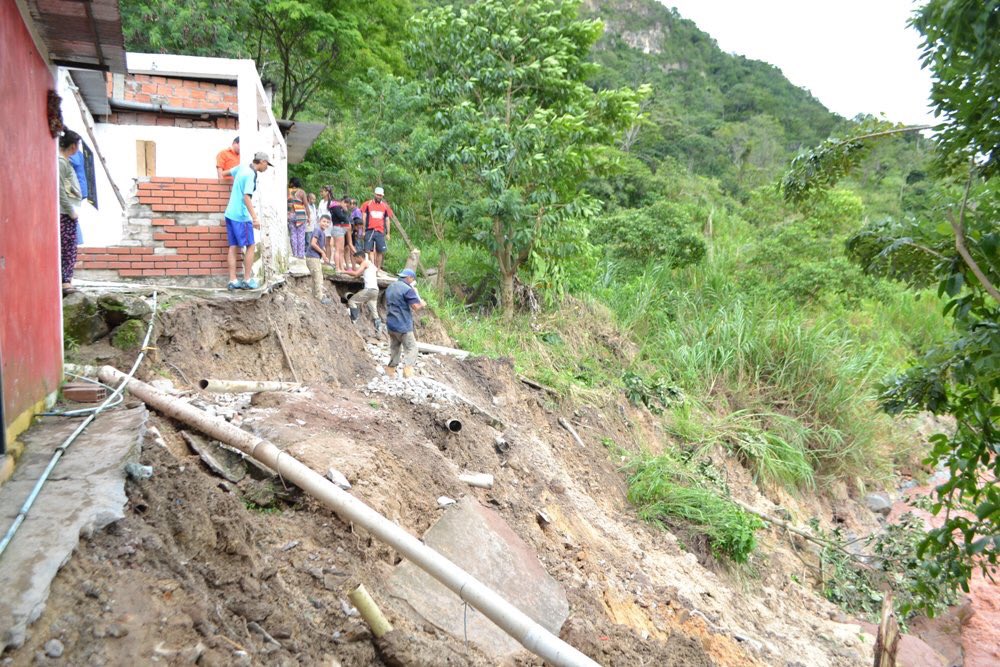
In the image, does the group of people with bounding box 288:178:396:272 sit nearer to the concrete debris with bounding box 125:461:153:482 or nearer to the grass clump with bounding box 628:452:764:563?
the grass clump with bounding box 628:452:764:563

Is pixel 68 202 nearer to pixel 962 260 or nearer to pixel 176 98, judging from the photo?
pixel 176 98

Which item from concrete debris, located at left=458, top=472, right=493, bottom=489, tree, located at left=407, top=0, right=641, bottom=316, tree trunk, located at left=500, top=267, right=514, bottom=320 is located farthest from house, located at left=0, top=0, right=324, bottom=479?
tree trunk, located at left=500, top=267, right=514, bottom=320

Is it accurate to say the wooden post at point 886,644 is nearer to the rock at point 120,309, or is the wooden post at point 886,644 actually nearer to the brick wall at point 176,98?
the rock at point 120,309

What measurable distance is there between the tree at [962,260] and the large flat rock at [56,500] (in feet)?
11.1

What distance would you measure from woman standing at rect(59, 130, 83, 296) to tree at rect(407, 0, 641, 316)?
7.02 metres

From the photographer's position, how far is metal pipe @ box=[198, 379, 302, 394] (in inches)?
219

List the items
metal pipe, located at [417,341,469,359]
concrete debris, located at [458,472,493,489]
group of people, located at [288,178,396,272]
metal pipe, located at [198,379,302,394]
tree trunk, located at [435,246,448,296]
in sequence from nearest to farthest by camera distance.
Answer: metal pipe, located at [198,379,302,394] < concrete debris, located at [458,472,493,489] < metal pipe, located at [417,341,469,359] < group of people, located at [288,178,396,272] < tree trunk, located at [435,246,448,296]

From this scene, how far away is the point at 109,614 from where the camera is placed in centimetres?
255

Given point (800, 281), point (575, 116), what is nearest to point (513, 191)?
point (575, 116)

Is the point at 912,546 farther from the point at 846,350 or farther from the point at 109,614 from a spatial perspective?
the point at 109,614

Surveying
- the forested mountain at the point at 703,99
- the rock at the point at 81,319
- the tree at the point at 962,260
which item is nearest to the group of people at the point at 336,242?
the rock at the point at 81,319

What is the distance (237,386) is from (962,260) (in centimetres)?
483

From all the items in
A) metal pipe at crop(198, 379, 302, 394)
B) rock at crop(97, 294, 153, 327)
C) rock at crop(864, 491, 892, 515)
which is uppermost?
rock at crop(97, 294, 153, 327)

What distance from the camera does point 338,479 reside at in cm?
435
